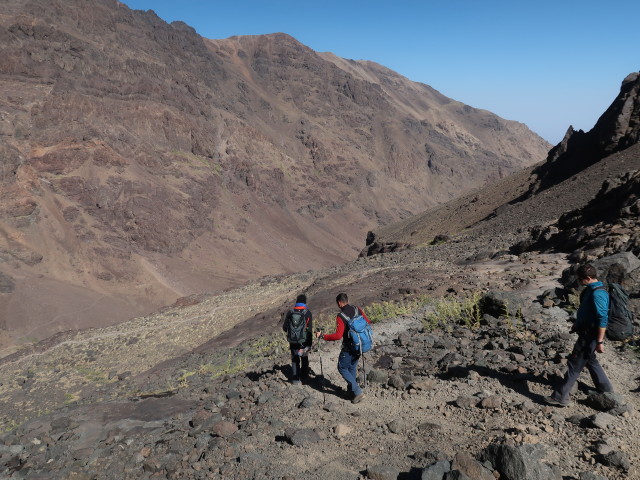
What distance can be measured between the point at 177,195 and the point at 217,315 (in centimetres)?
3475

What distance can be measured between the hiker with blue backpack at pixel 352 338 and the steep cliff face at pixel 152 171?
109 ft

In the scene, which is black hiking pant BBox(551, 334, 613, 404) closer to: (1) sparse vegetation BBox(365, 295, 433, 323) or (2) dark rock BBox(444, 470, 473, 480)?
(2) dark rock BBox(444, 470, 473, 480)

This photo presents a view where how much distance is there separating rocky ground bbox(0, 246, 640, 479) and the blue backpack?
78 centimetres

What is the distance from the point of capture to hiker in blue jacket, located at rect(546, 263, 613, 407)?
17.5ft

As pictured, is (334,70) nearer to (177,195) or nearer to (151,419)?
(177,195)

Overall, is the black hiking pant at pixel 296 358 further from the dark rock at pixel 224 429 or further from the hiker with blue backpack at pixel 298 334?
the dark rock at pixel 224 429

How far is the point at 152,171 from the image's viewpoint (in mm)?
54094

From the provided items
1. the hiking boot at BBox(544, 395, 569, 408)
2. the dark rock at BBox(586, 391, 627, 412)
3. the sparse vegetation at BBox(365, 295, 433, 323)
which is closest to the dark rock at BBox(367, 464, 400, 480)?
the hiking boot at BBox(544, 395, 569, 408)

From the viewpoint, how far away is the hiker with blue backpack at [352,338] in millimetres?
6293

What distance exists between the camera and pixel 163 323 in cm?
2311

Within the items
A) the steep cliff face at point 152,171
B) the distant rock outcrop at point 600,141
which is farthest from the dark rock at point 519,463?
the steep cliff face at point 152,171

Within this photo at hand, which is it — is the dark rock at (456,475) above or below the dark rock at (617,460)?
below

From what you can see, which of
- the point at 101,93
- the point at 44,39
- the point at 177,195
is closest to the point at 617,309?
the point at 177,195

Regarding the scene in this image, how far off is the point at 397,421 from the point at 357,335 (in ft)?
3.88
